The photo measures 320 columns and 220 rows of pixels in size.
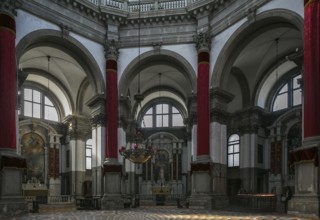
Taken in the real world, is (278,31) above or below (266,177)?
above

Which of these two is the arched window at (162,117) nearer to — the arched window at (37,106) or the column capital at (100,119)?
the arched window at (37,106)

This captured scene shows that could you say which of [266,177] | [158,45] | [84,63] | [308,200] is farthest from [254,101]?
[308,200]

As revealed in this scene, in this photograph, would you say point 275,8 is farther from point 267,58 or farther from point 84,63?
point 84,63

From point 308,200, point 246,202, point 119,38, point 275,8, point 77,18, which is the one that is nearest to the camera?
point 308,200

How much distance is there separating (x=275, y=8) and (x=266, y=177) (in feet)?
33.5

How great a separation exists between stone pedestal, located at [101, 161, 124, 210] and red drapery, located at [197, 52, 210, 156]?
391cm

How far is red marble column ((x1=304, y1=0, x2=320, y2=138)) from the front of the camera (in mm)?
10617

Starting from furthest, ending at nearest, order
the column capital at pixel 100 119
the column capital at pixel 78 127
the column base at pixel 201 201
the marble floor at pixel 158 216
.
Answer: the column capital at pixel 78 127
the column capital at pixel 100 119
the column base at pixel 201 201
the marble floor at pixel 158 216

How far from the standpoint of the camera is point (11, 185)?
40.5 feet

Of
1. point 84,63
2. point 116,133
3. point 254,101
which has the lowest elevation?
point 116,133

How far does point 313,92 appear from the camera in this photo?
35.2 ft

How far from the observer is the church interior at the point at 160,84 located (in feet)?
41.8

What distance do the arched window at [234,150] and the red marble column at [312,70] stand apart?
1126 centimetres

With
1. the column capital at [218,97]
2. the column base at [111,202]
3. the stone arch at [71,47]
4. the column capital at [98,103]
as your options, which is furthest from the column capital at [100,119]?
the column capital at [218,97]
